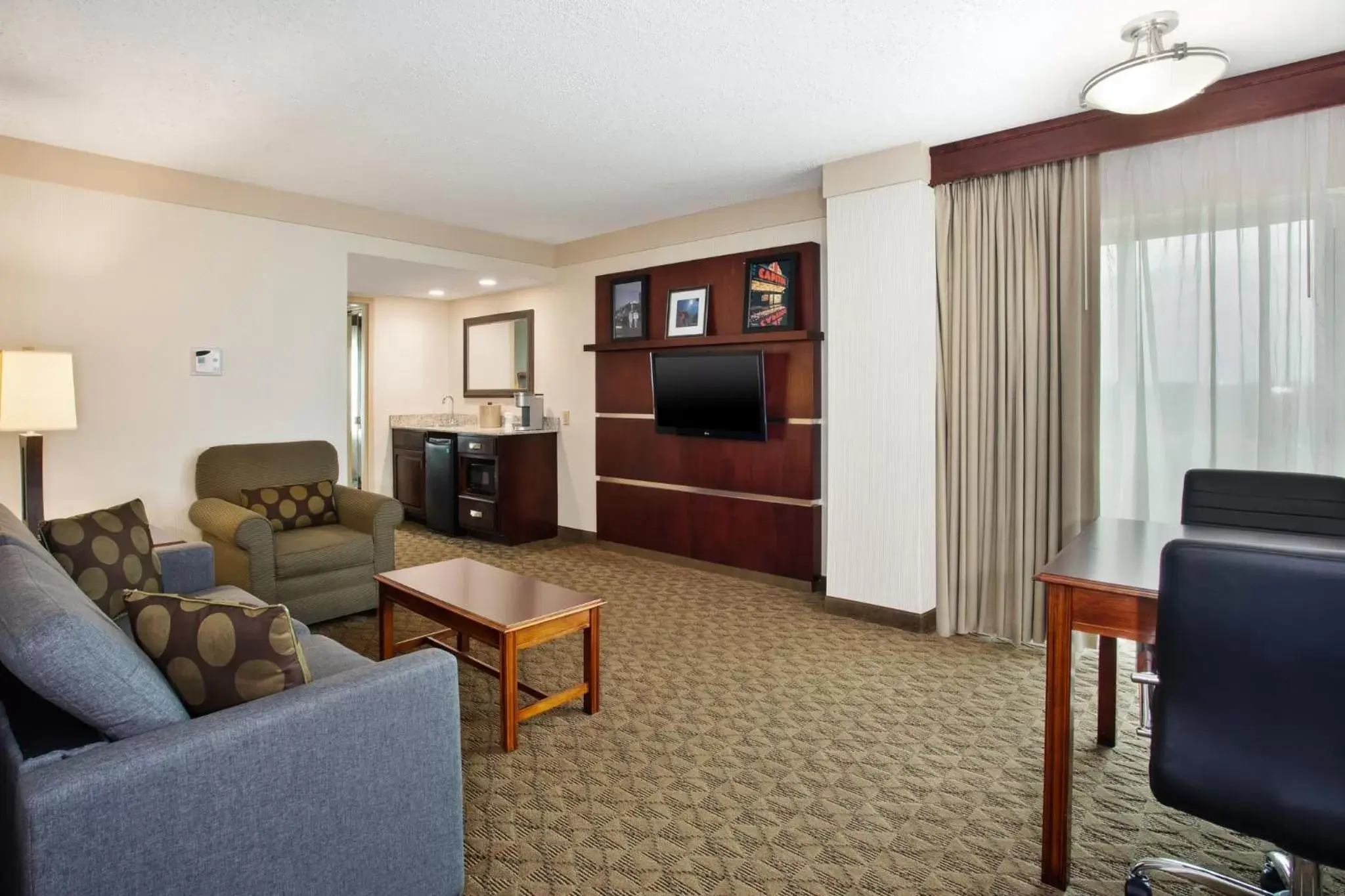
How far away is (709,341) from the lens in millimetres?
5137

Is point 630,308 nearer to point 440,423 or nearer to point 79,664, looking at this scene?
point 440,423

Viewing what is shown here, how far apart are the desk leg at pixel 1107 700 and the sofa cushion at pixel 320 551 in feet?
12.2

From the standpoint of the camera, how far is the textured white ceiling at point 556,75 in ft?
8.47

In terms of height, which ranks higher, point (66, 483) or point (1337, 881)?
point (66, 483)

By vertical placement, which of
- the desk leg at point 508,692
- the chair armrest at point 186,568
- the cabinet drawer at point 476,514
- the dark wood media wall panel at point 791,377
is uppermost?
the dark wood media wall panel at point 791,377

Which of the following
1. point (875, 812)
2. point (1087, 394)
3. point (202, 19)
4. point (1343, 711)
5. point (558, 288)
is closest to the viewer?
point (1343, 711)

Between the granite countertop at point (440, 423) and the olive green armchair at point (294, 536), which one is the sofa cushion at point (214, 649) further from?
the granite countertop at point (440, 423)

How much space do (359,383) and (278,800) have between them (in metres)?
6.42

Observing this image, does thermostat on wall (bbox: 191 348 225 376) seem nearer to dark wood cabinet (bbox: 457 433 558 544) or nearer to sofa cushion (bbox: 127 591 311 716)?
dark wood cabinet (bbox: 457 433 558 544)

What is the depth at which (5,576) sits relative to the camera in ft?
5.07

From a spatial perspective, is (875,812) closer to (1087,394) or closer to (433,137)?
(1087,394)

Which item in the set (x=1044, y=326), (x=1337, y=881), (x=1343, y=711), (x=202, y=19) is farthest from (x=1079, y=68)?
(x=202, y=19)

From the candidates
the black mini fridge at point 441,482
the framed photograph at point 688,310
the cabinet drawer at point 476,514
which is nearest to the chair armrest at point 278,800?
the framed photograph at point 688,310

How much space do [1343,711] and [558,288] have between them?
19.9 feet
